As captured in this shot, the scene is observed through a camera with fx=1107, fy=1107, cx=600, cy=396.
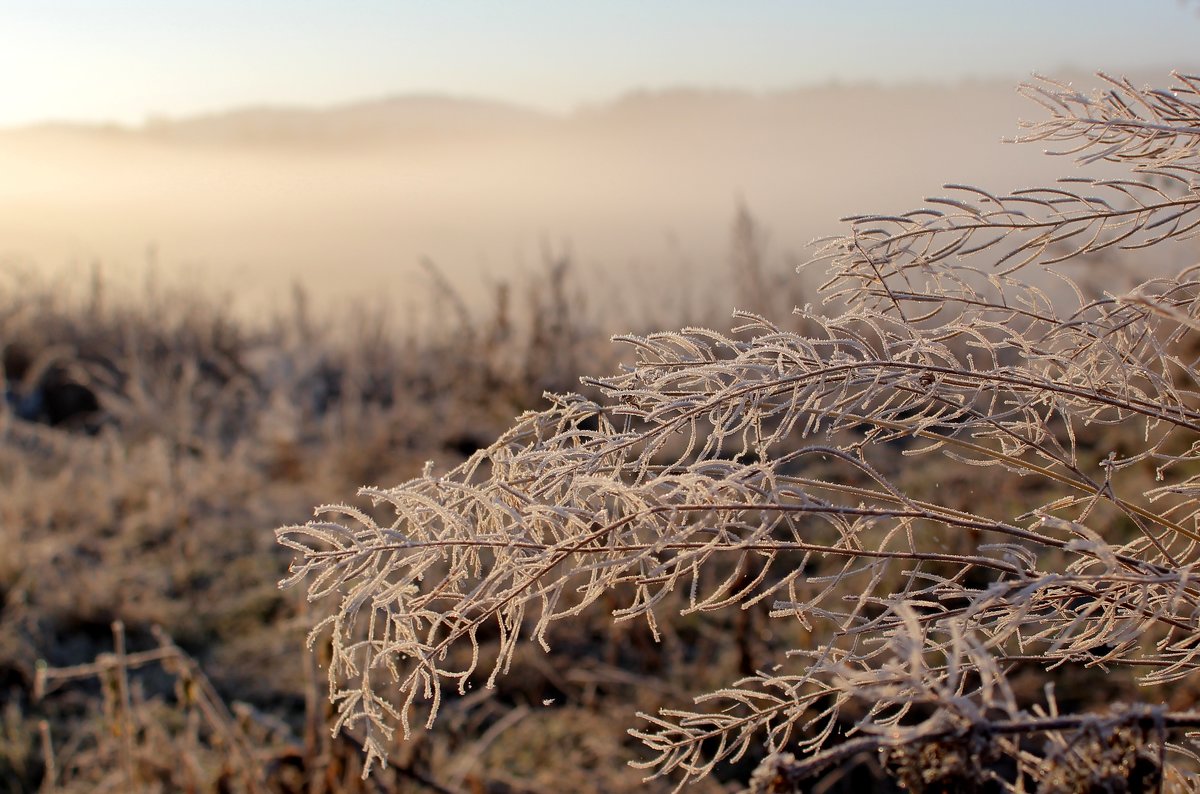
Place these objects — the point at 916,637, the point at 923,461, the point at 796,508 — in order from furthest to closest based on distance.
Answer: the point at 923,461, the point at 796,508, the point at 916,637

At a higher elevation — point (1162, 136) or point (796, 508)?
point (1162, 136)

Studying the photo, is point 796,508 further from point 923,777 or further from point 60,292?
point 60,292

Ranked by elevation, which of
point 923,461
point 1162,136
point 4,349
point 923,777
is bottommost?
point 923,461

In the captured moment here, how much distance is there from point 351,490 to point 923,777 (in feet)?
16.9

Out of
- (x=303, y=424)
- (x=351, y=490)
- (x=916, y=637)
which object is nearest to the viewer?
(x=916, y=637)

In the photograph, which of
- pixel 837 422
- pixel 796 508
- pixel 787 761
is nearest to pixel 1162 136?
pixel 837 422

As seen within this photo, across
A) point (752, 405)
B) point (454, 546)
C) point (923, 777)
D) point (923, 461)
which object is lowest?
point (923, 461)

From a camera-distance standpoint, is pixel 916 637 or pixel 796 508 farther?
pixel 796 508

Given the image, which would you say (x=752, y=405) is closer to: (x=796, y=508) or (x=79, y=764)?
(x=796, y=508)

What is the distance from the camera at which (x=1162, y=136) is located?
127 centimetres

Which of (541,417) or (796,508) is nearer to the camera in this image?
(796,508)

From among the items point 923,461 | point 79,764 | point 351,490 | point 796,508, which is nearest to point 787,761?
point 796,508

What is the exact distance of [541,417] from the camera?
4.31 feet

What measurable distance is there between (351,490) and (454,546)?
4777 mm
